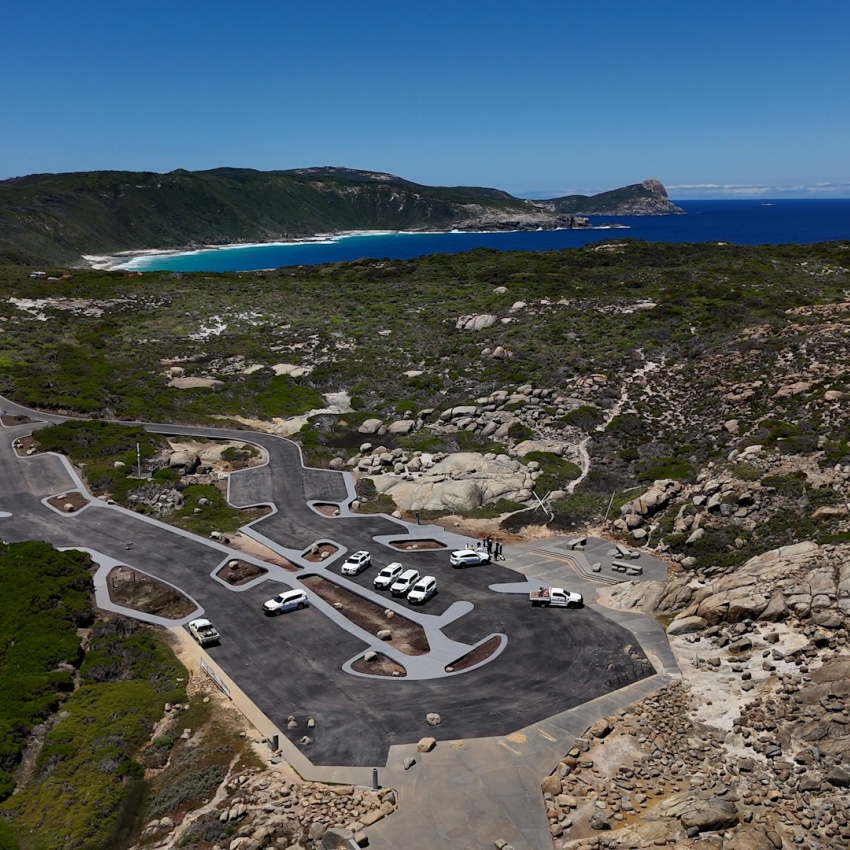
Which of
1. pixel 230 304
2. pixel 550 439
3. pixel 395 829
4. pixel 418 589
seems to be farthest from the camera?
pixel 230 304

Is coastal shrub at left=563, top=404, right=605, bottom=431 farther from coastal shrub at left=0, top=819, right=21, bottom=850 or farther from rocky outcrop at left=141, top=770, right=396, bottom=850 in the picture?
coastal shrub at left=0, top=819, right=21, bottom=850

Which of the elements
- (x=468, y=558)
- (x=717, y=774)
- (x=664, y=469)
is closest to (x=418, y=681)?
(x=468, y=558)

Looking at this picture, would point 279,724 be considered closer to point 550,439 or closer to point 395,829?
point 395,829

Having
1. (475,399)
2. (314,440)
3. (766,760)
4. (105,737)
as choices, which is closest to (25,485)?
(314,440)

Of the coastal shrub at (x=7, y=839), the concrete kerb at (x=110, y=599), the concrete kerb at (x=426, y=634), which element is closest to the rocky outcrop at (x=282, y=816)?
the coastal shrub at (x=7, y=839)

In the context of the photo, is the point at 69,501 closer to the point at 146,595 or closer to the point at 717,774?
the point at 146,595

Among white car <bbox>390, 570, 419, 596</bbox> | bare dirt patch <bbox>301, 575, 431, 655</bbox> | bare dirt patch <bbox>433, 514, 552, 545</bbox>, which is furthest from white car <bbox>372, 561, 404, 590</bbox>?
bare dirt patch <bbox>433, 514, 552, 545</bbox>
